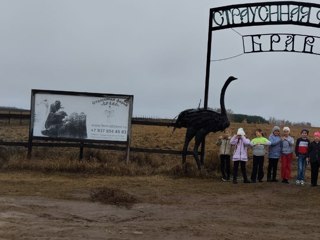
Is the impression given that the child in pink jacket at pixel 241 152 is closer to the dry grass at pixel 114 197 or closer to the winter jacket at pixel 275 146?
the winter jacket at pixel 275 146

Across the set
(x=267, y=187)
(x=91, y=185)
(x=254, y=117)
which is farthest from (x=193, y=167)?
(x=254, y=117)

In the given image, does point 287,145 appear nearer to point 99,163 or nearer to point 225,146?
point 225,146

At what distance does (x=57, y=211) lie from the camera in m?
9.47

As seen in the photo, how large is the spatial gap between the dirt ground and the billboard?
2146 mm

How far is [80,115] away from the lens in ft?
53.8

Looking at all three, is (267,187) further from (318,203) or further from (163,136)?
(163,136)

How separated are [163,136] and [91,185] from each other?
1270 centimetres

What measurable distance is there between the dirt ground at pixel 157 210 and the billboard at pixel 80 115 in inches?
84.5

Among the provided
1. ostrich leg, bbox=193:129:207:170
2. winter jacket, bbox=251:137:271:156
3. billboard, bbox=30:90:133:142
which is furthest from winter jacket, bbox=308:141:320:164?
billboard, bbox=30:90:133:142

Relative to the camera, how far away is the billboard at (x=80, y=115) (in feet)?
53.5

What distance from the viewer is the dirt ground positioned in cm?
799

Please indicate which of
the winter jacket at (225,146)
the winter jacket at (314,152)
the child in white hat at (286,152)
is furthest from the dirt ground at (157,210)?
the winter jacket at (225,146)

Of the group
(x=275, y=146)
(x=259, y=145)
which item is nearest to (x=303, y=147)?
(x=275, y=146)

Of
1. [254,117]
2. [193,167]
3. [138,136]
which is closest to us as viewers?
[193,167]
